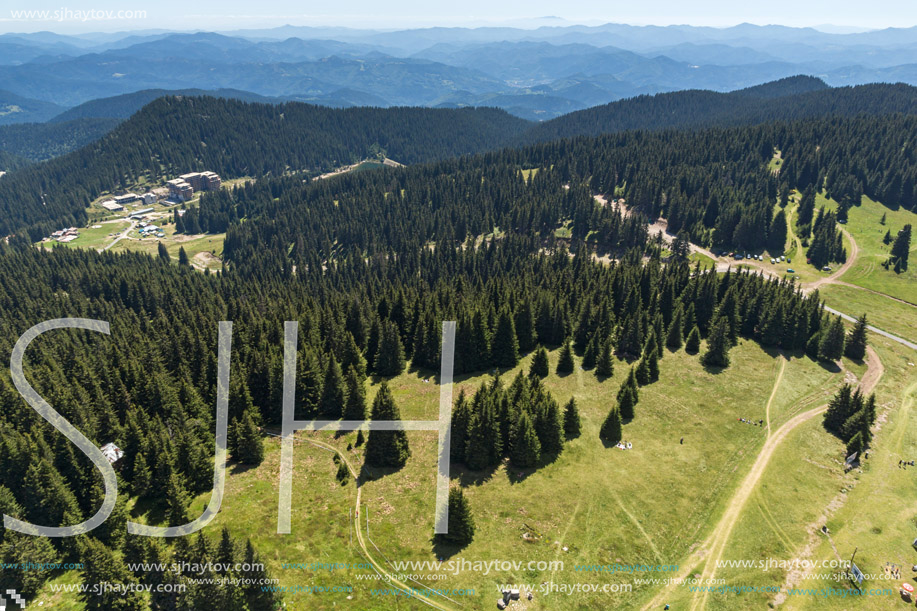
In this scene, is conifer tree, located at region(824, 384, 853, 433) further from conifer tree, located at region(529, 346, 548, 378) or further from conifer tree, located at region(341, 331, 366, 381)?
conifer tree, located at region(341, 331, 366, 381)

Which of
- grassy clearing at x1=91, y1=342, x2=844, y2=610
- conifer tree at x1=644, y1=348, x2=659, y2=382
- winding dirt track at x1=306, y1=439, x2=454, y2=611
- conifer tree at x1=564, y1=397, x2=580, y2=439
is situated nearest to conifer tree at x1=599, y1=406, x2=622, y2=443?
grassy clearing at x1=91, y1=342, x2=844, y2=610

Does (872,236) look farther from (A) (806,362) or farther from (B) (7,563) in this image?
(B) (7,563)

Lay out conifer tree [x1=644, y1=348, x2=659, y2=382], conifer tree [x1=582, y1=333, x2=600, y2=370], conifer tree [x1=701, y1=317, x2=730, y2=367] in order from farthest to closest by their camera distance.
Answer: conifer tree [x1=701, y1=317, x2=730, y2=367] < conifer tree [x1=582, y1=333, x2=600, y2=370] < conifer tree [x1=644, y1=348, x2=659, y2=382]

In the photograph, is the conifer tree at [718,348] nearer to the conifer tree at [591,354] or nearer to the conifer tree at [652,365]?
the conifer tree at [652,365]

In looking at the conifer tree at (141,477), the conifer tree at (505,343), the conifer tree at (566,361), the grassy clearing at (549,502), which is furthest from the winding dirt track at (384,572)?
the conifer tree at (566,361)

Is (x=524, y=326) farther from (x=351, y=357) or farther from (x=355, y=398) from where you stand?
(x=355, y=398)

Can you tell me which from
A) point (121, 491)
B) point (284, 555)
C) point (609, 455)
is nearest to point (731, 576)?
point (609, 455)
